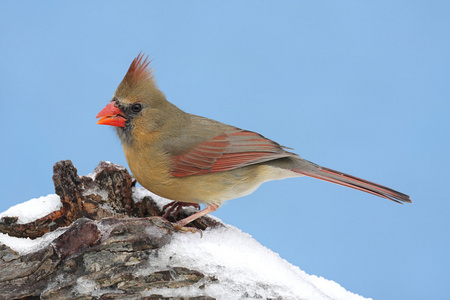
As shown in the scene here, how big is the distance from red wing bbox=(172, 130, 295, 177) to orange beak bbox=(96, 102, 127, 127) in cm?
39

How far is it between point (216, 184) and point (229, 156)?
20cm

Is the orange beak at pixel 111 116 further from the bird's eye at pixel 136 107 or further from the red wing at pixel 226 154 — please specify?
the red wing at pixel 226 154

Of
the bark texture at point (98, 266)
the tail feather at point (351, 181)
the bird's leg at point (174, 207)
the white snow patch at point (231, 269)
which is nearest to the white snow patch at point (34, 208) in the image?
the bark texture at point (98, 266)

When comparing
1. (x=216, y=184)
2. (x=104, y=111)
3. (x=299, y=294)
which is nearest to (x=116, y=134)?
(x=104, y=111)

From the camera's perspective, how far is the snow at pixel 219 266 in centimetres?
240

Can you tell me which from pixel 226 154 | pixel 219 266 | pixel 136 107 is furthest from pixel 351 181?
pixel 136 107

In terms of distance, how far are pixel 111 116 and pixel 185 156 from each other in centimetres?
49

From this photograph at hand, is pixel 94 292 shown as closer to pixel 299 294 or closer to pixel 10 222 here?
pixel 10 222

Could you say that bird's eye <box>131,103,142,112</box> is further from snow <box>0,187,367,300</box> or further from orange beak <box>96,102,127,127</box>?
snow <box>0,187,367,300</box>

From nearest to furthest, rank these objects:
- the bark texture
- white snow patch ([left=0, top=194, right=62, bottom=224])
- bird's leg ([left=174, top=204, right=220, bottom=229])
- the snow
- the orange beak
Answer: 1. the bark texture
2. the snow
3. white snow patch ([left=0, top=194, right=62, bottom=224])
4. bird's leg ([left=174, top=204, right=220, bottom=229])
5. the orange beak

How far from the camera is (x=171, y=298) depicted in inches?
93.5

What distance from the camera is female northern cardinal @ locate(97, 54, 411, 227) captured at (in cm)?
296

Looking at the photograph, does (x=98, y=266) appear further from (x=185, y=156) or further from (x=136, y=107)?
(x=136, y=107)

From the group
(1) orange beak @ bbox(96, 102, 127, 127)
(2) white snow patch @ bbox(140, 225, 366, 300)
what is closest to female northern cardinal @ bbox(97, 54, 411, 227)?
(1) orange beak @ bbox(96, 102, 127, 127)
